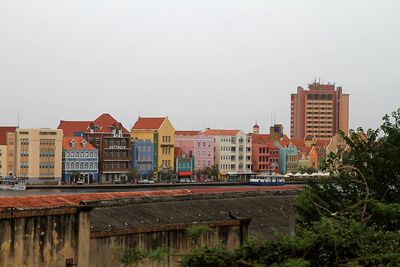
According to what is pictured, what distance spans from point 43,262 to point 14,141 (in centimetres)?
7511

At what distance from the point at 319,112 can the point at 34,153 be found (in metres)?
105

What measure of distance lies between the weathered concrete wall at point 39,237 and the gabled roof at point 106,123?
79536 mm

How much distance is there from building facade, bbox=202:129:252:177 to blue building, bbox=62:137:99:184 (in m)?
23.8

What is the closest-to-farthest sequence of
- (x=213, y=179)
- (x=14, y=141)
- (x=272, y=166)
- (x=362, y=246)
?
(x=362, y=246), (x=14, y=141), (x=213, y=179), (x=272, y=166)

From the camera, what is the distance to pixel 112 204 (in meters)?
28.3

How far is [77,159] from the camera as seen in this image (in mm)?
97438

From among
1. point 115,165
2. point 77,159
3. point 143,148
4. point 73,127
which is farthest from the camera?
point 143,148

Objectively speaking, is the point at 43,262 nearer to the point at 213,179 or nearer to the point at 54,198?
the point at 54,198

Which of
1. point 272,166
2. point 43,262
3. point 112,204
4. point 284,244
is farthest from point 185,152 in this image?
point 284,244

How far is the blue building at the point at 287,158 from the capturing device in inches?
4934

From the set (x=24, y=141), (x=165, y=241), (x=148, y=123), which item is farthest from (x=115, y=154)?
(x=165, y=241)

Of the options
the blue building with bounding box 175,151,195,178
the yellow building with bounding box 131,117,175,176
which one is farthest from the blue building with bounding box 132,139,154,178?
the blue building with bounding box 175,151,195,178

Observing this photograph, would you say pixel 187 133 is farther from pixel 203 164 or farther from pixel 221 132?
pixel 203 164

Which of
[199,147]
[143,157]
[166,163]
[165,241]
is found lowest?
[165,241]
